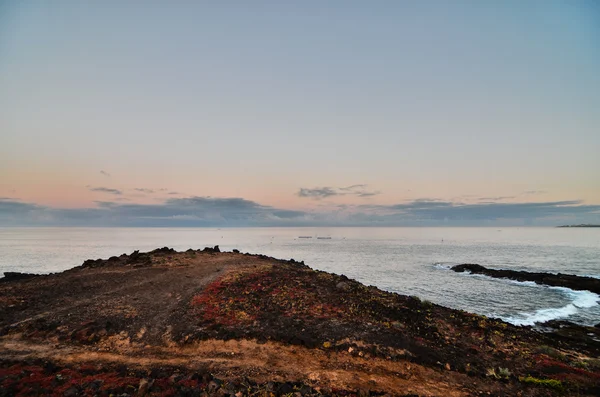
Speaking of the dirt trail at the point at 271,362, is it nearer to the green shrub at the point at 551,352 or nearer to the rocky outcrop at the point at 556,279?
the green shrub at the point at 551,352

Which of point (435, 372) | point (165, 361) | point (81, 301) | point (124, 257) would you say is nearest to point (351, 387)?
point (435, 372)

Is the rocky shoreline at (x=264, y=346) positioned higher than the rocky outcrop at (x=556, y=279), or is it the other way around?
the rocky shoreline at (x=264, y=346)

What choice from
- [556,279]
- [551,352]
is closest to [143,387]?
[551,352]

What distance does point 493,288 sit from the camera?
4619 centimetres

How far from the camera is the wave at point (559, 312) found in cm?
2973

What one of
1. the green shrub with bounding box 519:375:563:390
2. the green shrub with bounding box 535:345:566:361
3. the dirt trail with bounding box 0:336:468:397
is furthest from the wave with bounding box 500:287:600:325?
the dirt trail with bounding box 0:336:468:397

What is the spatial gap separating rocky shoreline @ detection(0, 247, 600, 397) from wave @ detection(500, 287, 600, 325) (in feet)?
20.4

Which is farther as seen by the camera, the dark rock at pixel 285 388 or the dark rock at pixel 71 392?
the dark rock at pixel 285 388

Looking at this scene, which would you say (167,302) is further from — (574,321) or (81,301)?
(574,321)

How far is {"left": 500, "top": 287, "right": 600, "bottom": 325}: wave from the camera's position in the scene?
29734 millimetres

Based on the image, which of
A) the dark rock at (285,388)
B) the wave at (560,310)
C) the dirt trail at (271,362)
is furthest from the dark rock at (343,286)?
the wave at (560,310)

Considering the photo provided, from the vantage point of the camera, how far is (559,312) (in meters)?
33.5

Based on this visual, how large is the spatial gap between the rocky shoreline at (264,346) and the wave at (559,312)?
623 centimetres

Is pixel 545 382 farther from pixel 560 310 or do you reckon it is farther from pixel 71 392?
pixel 560 310
